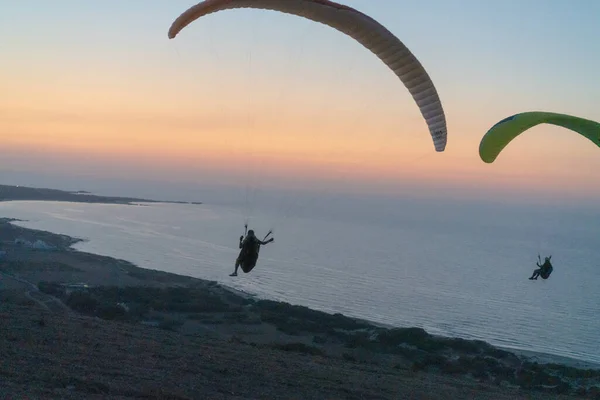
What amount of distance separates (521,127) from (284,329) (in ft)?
44.2

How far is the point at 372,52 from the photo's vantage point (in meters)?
8.72

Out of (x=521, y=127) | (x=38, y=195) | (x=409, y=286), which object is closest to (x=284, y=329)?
(x=521, y=127)

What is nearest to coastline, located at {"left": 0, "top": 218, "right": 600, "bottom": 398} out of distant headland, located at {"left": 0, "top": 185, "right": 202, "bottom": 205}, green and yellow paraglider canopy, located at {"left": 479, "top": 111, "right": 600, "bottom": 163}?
green and yellow paraglider canopy, located at {"left": 479, "top": 111, "right": 600, "bottom": 163}

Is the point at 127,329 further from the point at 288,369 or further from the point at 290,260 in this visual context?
the point at 290,260

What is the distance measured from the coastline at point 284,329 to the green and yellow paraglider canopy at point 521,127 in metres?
7.76

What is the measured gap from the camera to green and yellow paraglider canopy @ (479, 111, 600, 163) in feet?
27.3

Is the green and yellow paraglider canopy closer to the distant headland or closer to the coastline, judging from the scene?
the coastline

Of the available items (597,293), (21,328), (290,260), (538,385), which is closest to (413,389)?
(538,385)

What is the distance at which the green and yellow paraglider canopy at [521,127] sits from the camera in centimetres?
832

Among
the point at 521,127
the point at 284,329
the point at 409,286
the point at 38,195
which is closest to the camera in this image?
the point at 521,127

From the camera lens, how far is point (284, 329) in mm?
20172

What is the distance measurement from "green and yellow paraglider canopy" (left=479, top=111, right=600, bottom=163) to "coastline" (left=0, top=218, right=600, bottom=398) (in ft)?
25.5

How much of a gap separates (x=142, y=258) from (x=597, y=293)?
154ft

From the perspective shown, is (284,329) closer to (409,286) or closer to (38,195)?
(409,286)
